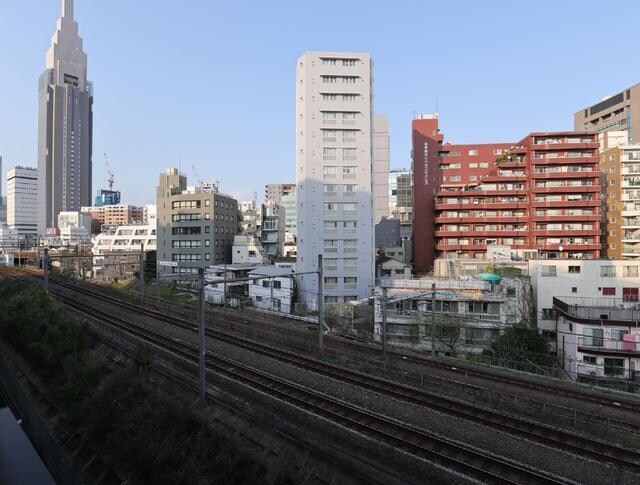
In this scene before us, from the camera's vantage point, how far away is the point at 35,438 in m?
16.5

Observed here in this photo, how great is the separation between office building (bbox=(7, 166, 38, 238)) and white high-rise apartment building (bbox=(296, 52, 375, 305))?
15839cm

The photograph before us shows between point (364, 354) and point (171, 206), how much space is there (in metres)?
40.3

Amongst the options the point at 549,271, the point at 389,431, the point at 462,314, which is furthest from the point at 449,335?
the point at 389,431

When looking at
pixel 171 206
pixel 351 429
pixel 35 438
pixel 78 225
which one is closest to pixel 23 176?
pixel 78 225

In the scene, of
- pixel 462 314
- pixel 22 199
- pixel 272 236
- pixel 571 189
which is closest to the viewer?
pixel 462 314

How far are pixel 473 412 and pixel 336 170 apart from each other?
3110 cm

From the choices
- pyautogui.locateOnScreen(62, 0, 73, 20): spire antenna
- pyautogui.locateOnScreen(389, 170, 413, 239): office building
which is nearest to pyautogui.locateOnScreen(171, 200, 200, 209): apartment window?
pyautogui.locateOnScreen(389, 170, 413, 239): office building

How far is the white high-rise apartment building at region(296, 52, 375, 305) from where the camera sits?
131 feet

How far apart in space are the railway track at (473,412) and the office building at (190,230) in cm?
3303

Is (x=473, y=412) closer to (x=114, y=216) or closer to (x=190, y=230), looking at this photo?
(x=190, y=230)

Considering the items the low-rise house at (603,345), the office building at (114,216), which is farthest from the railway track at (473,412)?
the office building at (114,216)

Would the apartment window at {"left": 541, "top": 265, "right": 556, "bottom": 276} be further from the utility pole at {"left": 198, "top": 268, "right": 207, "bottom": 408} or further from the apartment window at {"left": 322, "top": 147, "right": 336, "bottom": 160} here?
the utility pole at {"left": 198, "top": 268, "right": 207, "bottom": 408}

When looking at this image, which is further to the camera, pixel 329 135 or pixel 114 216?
pixel 114 216

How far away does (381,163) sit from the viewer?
251ft
